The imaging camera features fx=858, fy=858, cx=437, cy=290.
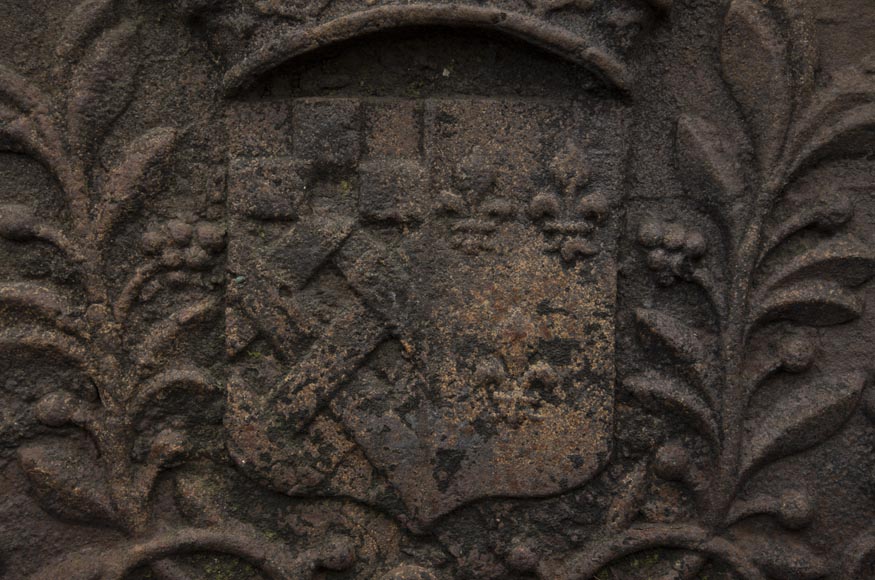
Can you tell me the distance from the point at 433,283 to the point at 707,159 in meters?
0.59

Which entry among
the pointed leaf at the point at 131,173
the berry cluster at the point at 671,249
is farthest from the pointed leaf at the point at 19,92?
the berry cluster at the point at 671,249

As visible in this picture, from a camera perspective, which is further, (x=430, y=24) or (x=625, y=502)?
(x=625, y=502)

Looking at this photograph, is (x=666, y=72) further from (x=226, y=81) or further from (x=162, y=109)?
(x=162, y=109)

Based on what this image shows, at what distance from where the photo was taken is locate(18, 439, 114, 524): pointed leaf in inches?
65.5

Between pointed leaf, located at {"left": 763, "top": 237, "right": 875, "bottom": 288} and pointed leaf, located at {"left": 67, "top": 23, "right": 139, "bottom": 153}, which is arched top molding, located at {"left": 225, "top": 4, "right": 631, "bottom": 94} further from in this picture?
pointed leaf, located at {"left": 763, "top": 237, "right": 875, "bottom": 288}

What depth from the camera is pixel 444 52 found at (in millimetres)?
1660

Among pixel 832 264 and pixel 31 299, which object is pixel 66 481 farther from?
pixel 832 264

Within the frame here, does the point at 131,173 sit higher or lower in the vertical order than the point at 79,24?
lower

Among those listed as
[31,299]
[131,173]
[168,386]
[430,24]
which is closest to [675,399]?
[430,24]

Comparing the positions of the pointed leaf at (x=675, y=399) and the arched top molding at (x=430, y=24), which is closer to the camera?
the arched top molding at (x=430, y=24)

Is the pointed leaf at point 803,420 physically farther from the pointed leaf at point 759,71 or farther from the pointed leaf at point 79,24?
the pointed leaf at point 79,24

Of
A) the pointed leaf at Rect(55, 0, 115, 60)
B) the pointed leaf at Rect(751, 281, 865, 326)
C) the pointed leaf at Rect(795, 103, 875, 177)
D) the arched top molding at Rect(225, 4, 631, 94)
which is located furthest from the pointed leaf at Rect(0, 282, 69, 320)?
the pointed leaf at Rect(795, 103, 875, 177)

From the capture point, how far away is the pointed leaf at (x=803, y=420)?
→ 170cm

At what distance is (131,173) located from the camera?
1658 mm
